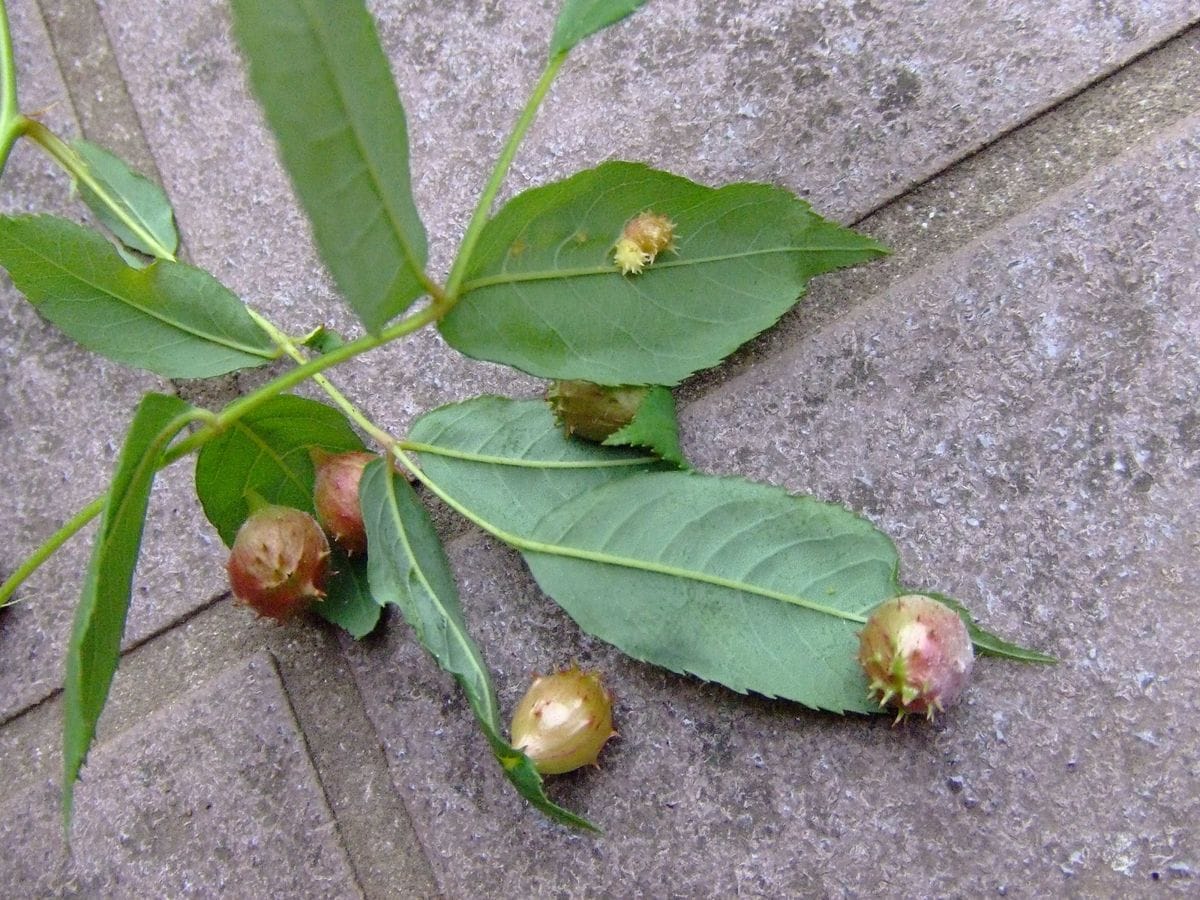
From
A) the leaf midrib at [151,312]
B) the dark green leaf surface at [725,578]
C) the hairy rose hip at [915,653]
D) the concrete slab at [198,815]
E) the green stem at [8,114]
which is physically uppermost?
the green stem at [8,114]

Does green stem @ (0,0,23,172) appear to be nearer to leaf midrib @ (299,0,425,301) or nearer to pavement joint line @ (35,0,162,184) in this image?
pavement joint line @ (35,0,162,184)

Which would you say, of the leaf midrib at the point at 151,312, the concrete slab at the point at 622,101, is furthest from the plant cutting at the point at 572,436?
the concrete slab at the point at 622,101

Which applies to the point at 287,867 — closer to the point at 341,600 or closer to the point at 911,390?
the point at 341,600

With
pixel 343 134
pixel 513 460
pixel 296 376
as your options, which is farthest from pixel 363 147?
pixel 513 460

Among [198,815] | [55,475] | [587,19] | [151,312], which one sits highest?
[587,19]

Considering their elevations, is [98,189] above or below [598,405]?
above

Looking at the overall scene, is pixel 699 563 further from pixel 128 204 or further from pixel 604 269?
pixel 128 204

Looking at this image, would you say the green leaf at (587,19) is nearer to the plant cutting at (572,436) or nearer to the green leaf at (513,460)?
the plant cutting at (572,436)
